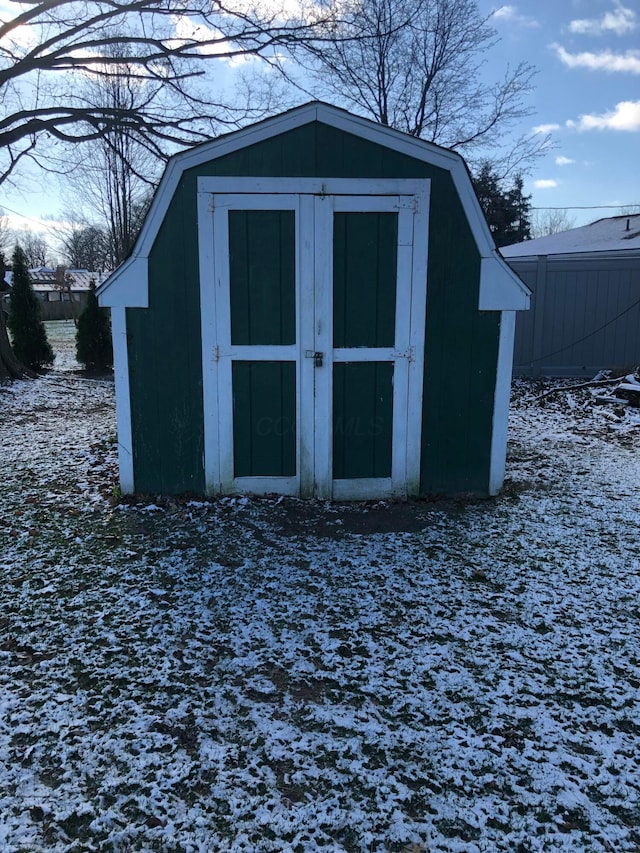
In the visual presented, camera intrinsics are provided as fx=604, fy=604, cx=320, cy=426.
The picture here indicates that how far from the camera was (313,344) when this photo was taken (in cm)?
455

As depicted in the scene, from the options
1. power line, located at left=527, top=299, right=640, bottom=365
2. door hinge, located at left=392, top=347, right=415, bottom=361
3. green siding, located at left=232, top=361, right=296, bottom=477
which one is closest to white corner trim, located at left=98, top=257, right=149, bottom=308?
green siding, located at left=232, top=361, right=296, bottom=477

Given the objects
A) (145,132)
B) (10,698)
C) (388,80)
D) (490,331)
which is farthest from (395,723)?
(388,80)

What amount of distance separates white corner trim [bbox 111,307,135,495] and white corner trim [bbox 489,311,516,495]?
287cm

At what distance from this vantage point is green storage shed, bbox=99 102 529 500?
437 cm

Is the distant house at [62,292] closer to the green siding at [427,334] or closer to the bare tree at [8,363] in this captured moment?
the bare tree at [8,363]

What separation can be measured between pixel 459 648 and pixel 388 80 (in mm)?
21282

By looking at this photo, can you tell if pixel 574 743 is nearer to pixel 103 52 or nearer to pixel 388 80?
pixel 103 52

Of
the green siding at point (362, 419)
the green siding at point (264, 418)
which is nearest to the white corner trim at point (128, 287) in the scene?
the green siding at point (264, 418)

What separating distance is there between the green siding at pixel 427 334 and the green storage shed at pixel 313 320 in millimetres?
11

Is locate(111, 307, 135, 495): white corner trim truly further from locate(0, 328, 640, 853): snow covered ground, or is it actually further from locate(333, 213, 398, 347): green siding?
locate(333, 213, 398, 347): green siding

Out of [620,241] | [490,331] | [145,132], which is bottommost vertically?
[490,331]

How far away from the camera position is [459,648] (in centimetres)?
281

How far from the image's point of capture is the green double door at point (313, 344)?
442 cm

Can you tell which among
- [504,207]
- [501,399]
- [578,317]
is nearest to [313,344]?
[501,399]
